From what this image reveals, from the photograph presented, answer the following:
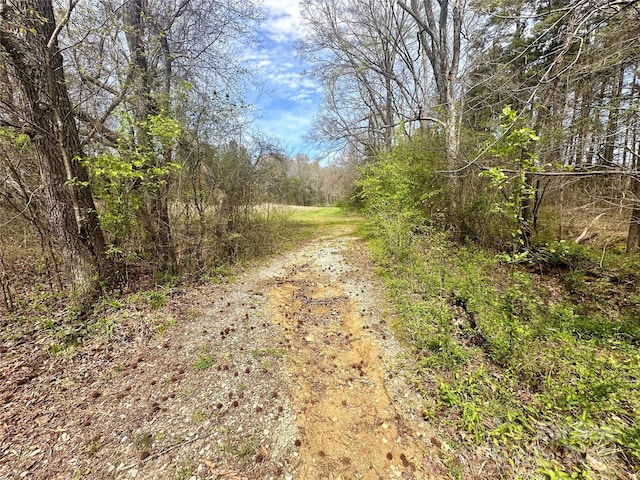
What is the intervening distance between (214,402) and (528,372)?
119 inches

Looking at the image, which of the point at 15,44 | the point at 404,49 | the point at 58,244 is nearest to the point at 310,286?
the point at 58,244

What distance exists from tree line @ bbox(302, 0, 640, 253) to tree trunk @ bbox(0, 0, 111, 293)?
15.4 feet

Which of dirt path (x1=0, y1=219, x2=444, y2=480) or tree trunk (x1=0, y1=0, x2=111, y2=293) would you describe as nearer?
dirt path (x1=0, y1=219, x2=444, y2=480)

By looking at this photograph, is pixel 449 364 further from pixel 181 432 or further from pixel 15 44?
pixel 15 44

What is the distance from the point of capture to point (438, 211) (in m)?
7.11

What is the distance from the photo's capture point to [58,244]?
358 centimetres

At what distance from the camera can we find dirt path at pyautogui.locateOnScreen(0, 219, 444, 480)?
1.84m

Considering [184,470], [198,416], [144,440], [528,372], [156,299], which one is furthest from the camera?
[156,299]

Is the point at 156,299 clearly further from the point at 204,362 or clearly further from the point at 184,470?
the point at 184,470

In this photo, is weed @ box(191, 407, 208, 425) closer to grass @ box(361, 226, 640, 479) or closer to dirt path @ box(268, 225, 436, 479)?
dirt path @ box(268, 225, 436, 479)

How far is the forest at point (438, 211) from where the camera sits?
2248 mm

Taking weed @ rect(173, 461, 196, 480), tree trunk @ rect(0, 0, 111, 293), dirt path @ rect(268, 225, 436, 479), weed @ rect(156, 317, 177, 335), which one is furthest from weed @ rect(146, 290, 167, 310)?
weed @ rect(173, 461, 196, 480)

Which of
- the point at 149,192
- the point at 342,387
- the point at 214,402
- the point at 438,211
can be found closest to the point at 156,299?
the point at 149,192

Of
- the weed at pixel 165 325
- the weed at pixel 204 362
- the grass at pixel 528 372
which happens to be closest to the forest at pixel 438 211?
the grass at pixel 528 372
